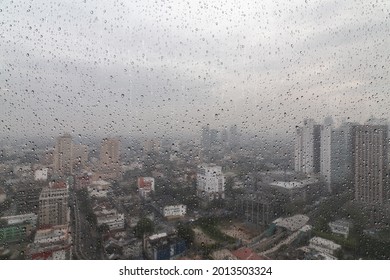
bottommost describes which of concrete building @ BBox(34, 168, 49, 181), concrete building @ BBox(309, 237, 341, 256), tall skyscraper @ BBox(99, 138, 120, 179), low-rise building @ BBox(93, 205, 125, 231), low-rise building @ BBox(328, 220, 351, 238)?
concrete building @ BBox(309, 237, 341, 256)

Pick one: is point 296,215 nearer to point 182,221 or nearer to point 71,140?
point 182,221

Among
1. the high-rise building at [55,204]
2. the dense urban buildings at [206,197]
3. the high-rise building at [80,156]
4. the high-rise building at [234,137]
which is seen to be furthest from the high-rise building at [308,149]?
the high-rise building at [55,204]

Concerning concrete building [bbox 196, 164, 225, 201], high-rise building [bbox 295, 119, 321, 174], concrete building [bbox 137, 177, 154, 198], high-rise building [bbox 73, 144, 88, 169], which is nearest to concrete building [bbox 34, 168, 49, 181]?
high-rise building [bbox 73, 144, 88, 169]

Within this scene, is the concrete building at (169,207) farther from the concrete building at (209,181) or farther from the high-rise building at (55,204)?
the high-rise building at (55,204)

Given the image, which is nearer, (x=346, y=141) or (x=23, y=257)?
(x=23, y=257)

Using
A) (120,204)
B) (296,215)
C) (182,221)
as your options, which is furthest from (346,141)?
(120,204)

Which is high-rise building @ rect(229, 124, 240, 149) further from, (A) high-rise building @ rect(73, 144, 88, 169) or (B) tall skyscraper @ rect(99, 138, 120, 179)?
(A) high-rise building @ rect(73, 144, 88, 169)
